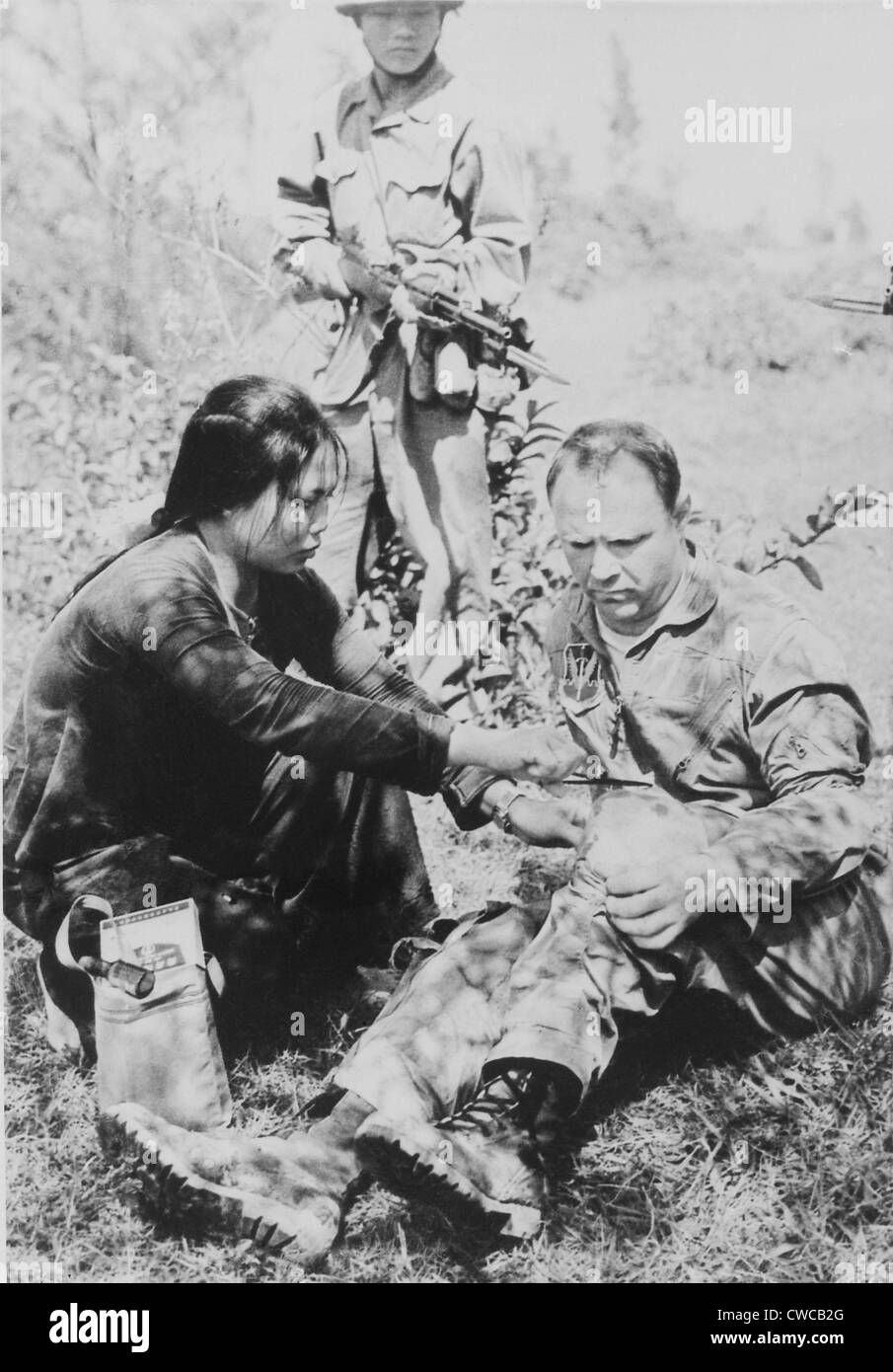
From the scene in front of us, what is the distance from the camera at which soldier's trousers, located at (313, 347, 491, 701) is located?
14.9ft

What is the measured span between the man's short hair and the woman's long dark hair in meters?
0.71

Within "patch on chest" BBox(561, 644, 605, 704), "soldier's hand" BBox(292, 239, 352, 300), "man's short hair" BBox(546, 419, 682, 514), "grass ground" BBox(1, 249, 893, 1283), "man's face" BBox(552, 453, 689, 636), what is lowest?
"grass ground" BBox(1, 249, 893, 1283)

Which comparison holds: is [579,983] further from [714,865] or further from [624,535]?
[624,535]

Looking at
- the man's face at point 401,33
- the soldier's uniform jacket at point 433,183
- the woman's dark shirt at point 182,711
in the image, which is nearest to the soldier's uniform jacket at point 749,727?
the woman's dark shirt at point 182,711

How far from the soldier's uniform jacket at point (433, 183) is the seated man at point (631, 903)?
2.12ft

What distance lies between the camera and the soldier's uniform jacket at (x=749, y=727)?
4.18 m

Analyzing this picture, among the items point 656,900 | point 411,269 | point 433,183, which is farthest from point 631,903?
point 433,183

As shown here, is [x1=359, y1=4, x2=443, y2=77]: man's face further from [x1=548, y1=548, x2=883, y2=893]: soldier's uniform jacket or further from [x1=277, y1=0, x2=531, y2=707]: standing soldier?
[x1=548, y1=548, x2=883, y2=893]: soldier's uniform jacket

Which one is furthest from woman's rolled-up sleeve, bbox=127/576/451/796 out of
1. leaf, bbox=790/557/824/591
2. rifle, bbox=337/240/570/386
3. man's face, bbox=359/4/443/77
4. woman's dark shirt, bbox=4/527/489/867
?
man's face, bbox=359/4/443/77

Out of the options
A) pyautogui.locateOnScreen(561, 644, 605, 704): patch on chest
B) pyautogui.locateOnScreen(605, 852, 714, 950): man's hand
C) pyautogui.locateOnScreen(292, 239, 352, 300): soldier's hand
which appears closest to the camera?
pyautogui.locateOnScreen(605, 852, 714, 950): man's hand

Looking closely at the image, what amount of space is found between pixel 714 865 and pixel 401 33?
2.71m

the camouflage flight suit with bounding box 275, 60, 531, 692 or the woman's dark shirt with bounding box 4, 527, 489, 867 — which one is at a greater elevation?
the camouflage flight suit with bounding box 275, 60, 531, 692
